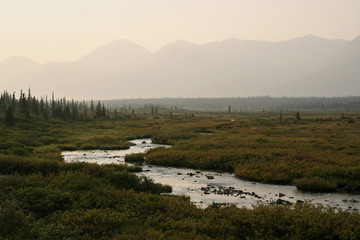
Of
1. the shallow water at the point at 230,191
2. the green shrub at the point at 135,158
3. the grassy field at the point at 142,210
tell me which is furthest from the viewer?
the green shrub at the point at 135,158

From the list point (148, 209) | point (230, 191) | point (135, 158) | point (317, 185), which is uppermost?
point (148, 209)

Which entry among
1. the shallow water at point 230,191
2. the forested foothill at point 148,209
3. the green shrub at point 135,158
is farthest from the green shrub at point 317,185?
the green shrub at point 135,158

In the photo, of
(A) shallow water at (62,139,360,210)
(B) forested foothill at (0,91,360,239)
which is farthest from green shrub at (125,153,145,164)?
(B) forested foothill at (0,91,360,239)

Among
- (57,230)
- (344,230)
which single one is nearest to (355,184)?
(344,230)

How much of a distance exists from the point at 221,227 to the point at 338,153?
2449cm

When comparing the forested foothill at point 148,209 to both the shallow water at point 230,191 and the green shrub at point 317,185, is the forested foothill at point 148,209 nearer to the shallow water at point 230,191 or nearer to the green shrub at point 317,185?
the green shrub at point 317,185

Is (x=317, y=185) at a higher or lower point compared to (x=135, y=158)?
higher

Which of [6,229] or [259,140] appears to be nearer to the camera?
[6,229]

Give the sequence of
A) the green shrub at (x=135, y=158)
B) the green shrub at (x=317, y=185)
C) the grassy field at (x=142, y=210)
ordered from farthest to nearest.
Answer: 1. the green shrub at (x=135, y=158)
2. the green shrub at (x=317, y=185)
3. the grassy field at (x=142, y=210)

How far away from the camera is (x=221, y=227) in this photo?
13906mm

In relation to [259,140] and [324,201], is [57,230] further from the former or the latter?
[259,140]

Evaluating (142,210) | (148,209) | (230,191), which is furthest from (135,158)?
(142,210)

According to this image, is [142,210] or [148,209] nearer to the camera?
[142,210]

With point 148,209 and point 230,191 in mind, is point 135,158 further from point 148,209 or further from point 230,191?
point 148,209
